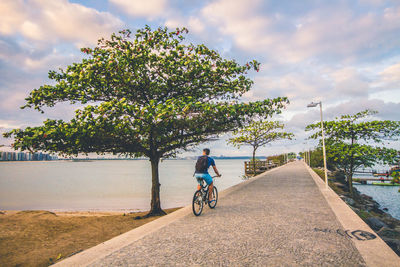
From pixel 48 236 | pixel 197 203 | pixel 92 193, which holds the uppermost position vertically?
pixel 197 203

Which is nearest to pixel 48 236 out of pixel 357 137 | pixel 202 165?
pixel 202 165

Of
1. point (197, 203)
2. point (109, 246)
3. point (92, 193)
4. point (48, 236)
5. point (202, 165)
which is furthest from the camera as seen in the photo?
point (92, 193)

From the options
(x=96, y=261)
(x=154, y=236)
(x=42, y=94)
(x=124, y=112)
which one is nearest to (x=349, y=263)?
(x=154, y=236)

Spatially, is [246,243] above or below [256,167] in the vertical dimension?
above

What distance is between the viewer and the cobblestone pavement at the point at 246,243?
3.89 m

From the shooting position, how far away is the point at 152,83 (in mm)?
11164

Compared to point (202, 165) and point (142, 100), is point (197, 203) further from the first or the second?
point (142, 100)

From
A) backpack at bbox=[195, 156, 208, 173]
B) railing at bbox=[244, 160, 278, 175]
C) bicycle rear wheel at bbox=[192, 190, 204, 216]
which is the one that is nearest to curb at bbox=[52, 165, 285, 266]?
bicycle rear wheel at bbox=[192, 190, 204, 216]

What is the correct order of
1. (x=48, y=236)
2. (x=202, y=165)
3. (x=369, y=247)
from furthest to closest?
(x=48, y=236)
(x=202, y=165)
(x=369, y=247)

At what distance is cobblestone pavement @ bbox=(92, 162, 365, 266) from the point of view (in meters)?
3.89

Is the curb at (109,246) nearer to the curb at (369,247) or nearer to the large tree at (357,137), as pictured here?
the curb at (369,247)

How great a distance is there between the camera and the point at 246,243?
4660mm

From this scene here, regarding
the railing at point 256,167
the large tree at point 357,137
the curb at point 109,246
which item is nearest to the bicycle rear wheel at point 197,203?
the curb at point 109,246

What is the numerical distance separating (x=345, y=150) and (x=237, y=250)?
18.1 metres
